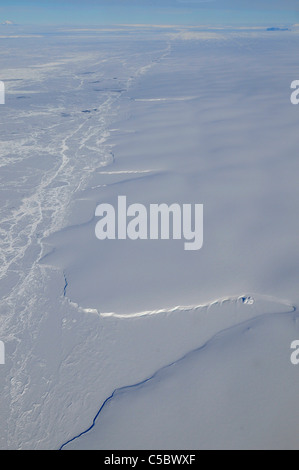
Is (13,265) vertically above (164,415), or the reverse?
(13,265)

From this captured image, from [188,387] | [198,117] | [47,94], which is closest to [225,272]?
[188,387]

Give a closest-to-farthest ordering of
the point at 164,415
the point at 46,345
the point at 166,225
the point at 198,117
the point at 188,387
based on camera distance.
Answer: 1. the point at 164,415
2. the point at 188,387
3. the point at 46,345
4. the point at 166,225
5. the point at 198,117

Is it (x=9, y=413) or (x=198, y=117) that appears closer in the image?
(x=9, y=413)

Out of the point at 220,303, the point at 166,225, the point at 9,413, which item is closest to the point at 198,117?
the point at 166,225

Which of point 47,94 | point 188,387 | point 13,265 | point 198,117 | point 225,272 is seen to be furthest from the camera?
point 47,94

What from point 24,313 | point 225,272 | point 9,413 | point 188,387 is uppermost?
point 225,272

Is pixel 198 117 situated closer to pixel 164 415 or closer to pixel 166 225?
pixel 166 225

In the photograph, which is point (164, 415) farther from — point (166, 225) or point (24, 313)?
point (166, 225)
